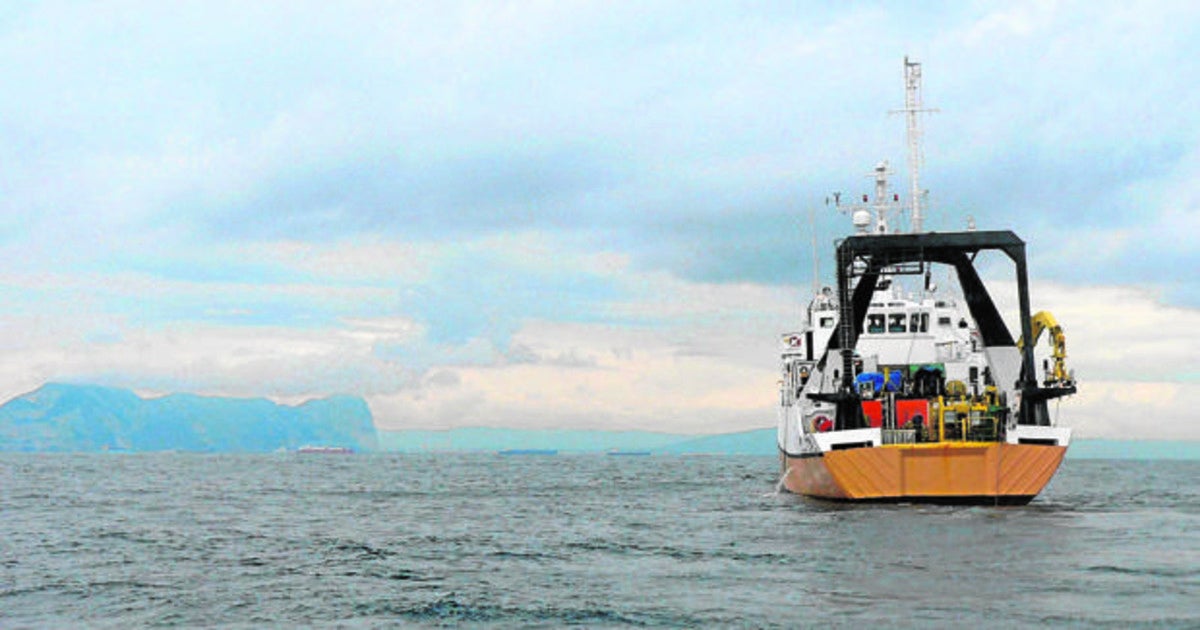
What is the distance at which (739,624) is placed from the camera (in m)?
20.4

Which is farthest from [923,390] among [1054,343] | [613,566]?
[613,566]

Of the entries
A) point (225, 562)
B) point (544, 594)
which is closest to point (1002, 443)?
point (544, 594)

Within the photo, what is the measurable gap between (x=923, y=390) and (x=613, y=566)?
72.9 feet

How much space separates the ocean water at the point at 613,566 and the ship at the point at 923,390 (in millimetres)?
1363

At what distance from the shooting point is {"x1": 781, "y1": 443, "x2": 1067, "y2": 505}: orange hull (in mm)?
39500

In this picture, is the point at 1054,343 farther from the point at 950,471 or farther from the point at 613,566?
the point at 613,566

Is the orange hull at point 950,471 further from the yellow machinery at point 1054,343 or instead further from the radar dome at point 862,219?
the radar dome at point 862,219

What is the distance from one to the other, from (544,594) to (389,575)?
201 inches

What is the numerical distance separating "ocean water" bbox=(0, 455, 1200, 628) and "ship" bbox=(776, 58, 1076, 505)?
4.47ft

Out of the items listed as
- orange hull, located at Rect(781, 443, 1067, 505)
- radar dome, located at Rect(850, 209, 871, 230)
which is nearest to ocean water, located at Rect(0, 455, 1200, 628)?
orange hull, located at Rect(781, 443, 1067, 505)

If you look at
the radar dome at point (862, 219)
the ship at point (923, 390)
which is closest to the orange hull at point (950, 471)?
the ship at point (923, 390)

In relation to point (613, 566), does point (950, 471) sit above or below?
above

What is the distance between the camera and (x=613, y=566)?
29.2 m

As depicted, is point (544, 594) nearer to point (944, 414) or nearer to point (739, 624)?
point (739, 624)
